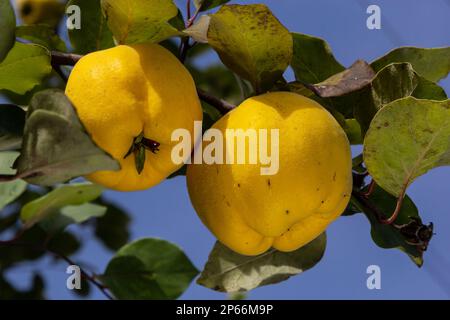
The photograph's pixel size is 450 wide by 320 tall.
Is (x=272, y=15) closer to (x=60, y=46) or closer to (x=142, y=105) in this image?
(x=142, y=105)

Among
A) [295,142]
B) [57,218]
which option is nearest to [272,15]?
[295,142]

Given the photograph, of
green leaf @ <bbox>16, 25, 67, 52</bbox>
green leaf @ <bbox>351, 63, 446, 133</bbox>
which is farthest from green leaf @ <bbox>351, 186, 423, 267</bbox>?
green leaf @ <bbox>16, 25, 67, 52</bbox>

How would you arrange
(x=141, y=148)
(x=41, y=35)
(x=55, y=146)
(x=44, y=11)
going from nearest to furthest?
(x=55, y=146) → (x=141, y=148) → (x=41, y=35) → (x=44, y=11)

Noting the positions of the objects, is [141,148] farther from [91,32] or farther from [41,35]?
[41,35]

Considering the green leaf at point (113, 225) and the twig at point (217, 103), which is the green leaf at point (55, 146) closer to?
the twig at point (217, 103)

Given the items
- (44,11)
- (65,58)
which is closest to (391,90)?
(65,58)

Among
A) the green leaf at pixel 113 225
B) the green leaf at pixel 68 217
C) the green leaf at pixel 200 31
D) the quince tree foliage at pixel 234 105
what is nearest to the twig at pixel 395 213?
the quince tree foliage at pixel 234 105
